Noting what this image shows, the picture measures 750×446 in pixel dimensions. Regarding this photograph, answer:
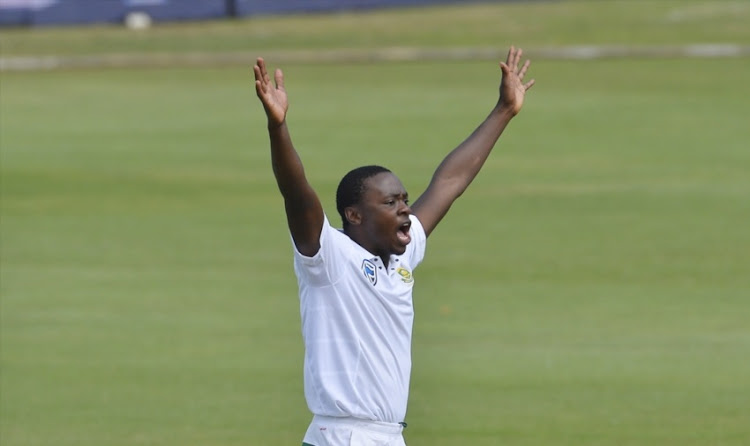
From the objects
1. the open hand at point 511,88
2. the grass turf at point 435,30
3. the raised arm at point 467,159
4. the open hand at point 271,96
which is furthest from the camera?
the grass turf at point 435,30

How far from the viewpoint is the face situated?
648cm

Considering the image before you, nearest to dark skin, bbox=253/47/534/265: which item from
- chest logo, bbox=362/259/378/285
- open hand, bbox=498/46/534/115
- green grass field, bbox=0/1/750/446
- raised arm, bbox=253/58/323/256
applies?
raised arm, bbox=253/58/323/256

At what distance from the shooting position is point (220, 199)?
74.7 ft

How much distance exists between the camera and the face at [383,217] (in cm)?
648

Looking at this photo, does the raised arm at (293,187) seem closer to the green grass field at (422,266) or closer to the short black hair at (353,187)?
the short black hair at (353,187)

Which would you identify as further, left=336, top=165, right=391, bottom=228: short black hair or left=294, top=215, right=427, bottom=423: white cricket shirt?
left=336, top=165, right=391, bottom=228: short black hair

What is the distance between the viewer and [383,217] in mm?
6484

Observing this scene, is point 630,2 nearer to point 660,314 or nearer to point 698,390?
point 660,314

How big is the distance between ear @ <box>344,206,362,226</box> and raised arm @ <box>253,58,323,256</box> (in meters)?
0.30

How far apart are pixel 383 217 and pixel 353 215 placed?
0.15m

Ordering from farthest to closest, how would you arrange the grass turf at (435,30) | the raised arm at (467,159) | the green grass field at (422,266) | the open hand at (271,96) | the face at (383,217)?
the grass turf at (435,30)
the green grass field at (422,266)
the raised arm at (467,159)
the face at (383,217)
the open hand at (271,96)

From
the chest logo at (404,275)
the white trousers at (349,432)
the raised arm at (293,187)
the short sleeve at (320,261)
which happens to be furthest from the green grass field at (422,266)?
the raised arm at (293,187)

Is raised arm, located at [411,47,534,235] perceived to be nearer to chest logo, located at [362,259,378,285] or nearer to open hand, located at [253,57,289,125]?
chest logo, located at [362,259,378,285]

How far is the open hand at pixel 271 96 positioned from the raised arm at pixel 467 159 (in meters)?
1.33
